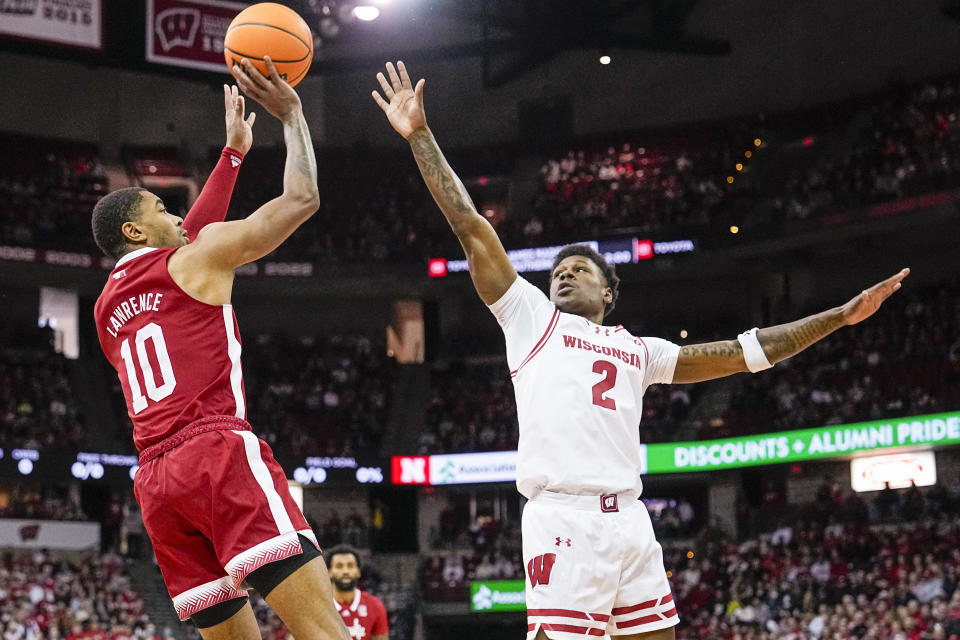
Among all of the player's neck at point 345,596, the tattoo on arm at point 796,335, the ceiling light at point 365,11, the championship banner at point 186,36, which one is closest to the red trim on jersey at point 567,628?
the tattoo on arm at point 796,335

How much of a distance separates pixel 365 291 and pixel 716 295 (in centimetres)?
1085

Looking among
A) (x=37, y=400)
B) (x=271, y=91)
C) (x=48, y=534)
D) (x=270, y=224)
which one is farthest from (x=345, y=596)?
(x=37, y=400)

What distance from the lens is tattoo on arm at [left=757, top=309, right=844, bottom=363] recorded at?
5.71 meters

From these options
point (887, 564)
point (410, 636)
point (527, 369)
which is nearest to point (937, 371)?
point (887, 564)

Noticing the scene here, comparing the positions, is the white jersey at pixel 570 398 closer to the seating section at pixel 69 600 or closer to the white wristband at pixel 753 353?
the white wristband at pixel 753 353

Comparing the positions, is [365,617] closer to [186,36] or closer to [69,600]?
[186,36]

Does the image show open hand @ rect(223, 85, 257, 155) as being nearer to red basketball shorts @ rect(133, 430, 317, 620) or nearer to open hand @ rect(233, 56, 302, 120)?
open hand @ rect(233, 56, 302, 120)

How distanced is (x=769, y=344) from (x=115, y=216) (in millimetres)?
3119

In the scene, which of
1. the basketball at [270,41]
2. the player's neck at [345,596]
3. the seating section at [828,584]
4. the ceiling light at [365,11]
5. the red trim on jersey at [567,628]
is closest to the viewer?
the red trim on jersey at [567,628]

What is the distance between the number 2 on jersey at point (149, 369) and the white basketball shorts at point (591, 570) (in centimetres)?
165

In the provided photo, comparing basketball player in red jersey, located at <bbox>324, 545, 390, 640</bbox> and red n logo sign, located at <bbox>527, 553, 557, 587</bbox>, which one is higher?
red n logo sign, located at <bbox>527, 553, 557, 587</bbox>

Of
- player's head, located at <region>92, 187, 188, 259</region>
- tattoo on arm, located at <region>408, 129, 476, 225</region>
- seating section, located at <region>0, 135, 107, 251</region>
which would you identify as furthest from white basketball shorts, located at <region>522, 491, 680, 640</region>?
seating section, located at <region>0, 135, 107, 251</region>

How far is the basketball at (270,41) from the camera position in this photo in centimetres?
587

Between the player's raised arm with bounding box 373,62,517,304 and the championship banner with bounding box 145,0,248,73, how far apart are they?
61.7 ft
